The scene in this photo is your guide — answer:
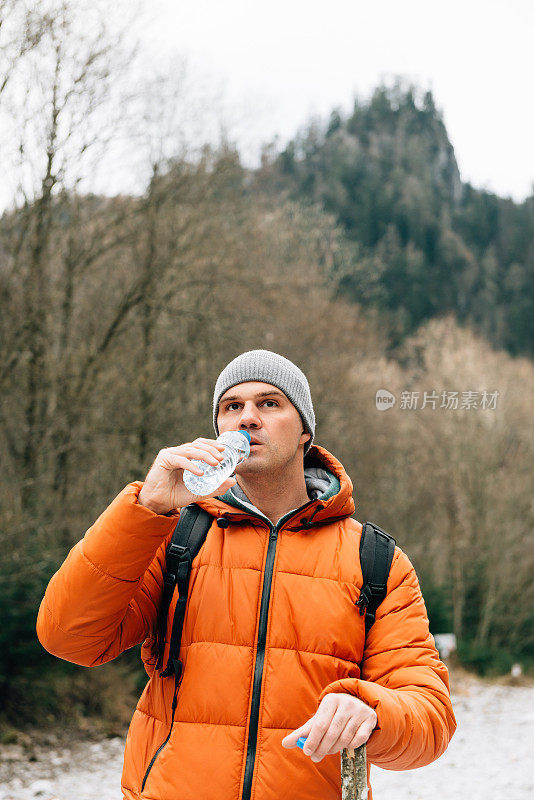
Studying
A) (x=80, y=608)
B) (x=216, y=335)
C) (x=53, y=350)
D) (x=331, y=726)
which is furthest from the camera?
(x=216, y=335)

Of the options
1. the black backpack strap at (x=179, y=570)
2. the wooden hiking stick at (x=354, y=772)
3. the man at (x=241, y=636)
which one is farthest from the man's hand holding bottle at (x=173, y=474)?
the wooden hiking stick at (x=354, y=772)

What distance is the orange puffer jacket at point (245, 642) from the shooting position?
6.40 feet

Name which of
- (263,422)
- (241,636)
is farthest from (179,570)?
(263,422)

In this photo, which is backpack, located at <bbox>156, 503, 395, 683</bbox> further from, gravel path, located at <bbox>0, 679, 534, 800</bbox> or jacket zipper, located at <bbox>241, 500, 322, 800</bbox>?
gravel path, located at <bbox>0, 679, 534, 800</bbox>

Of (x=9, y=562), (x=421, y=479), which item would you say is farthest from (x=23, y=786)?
(x=421, y=479)

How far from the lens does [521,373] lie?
2455cm

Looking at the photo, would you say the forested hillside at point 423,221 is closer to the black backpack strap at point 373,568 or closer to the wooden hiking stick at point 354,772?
the black backpack strap at point 373,568

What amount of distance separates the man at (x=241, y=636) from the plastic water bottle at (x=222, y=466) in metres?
0.03

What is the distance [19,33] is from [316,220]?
11980 millimetres

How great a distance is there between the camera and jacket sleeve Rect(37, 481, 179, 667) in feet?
6.47

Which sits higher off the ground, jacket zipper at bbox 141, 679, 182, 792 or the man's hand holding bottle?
the man's hand holding bottle

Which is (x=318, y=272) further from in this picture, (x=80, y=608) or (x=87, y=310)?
(x=80, y=608)

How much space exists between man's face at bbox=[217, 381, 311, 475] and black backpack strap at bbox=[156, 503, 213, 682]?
0.67 ft

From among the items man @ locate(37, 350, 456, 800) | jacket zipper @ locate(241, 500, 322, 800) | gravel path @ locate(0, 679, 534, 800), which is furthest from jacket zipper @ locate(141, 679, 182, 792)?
gravel path @ locate(0, 679, 534, 800)
